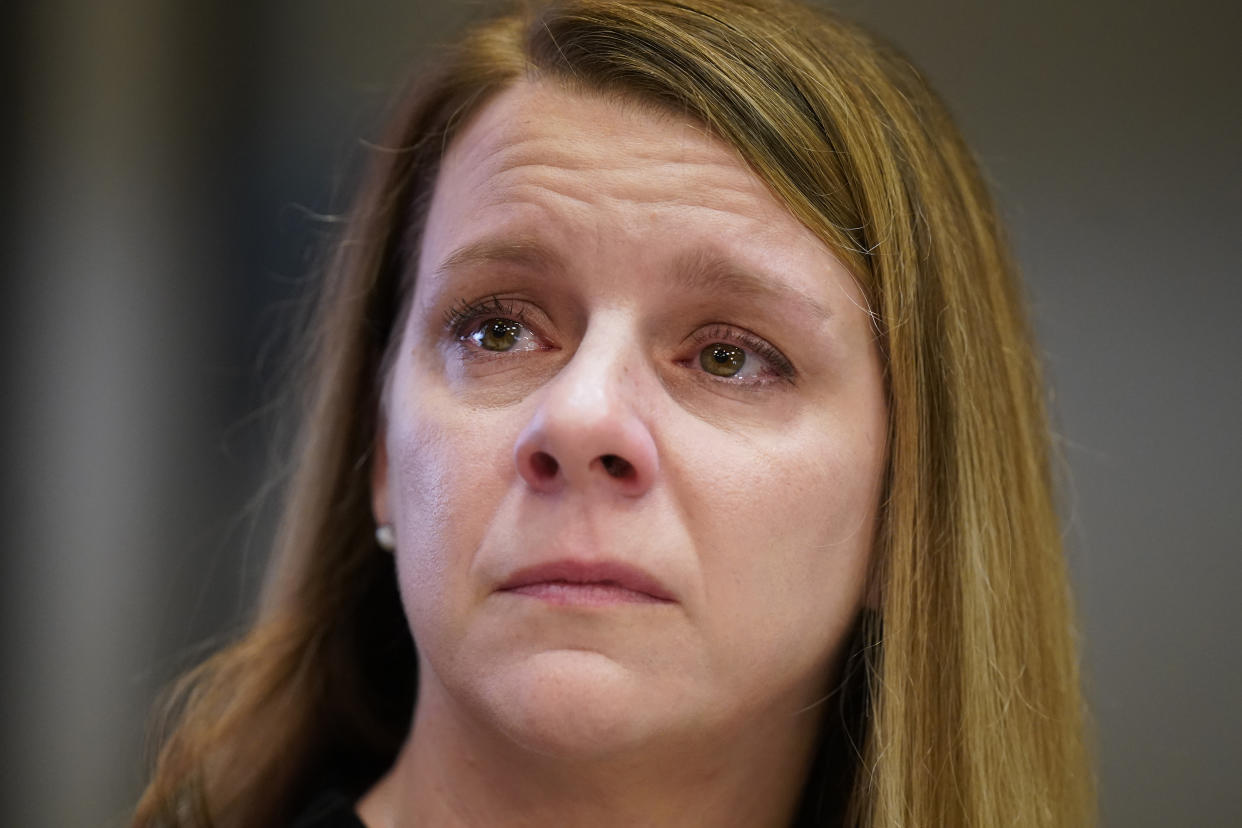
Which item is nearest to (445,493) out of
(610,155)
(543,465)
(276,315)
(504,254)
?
(543,465)

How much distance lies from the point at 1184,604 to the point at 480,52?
1.27m

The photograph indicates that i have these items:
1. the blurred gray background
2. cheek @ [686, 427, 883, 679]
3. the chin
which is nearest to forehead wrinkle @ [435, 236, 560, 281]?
cheek @ [686, 427, 883, 679]

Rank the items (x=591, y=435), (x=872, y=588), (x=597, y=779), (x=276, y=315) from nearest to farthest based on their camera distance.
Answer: (x=591, y=435)
(x=597, y=779)
(x=872, y=588)
(x=276, y=315)

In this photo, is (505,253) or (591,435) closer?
(591,435)

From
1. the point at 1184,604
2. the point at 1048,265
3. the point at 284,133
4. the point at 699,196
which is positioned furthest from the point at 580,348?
the point at 284,133

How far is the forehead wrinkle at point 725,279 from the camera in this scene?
108 cm

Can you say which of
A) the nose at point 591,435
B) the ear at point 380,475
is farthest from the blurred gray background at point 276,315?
the nose at point 591,435

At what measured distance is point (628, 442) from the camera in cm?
100

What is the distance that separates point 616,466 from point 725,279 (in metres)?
0.20

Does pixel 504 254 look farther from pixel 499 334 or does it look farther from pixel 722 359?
pixel 722 359

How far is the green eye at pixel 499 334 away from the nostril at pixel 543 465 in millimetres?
168

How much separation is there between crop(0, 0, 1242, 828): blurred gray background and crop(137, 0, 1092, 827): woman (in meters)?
0.51

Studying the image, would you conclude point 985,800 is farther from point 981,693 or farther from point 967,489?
point 967,489

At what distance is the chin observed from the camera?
99 centimetres
